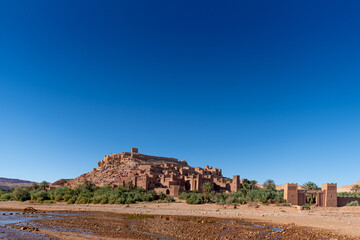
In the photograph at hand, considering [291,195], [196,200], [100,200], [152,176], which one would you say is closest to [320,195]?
[291,195]

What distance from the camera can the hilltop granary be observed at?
49.9 m

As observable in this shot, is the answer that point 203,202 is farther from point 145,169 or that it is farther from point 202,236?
point 145,169

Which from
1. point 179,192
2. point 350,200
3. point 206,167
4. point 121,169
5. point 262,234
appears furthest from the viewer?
point 206,167

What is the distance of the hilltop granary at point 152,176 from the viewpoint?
49875mm

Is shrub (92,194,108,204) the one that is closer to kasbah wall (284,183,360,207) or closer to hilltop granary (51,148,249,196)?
hilltop granary (51,148,249,196)

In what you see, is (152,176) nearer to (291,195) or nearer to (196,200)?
(196,200)

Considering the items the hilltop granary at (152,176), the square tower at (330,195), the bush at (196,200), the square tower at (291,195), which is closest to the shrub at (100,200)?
the hilltop granary at (152,176)

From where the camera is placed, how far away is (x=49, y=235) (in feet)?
44.0

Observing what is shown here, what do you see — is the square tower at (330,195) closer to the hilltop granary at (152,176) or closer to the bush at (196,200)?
the bush at (196,200)

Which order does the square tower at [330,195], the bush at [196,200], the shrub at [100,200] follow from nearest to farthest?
the square tower at [330,195], the bush at [196,200], the shrub at [100,200]

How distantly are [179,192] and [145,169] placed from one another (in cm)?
2014

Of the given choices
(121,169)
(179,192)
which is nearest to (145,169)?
(121,169)

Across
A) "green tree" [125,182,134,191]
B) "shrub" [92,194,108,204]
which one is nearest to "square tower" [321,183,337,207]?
"shrub" [92,194,108,204]

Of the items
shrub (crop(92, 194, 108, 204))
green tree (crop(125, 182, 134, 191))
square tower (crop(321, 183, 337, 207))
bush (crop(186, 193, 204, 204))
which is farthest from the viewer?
green tree (crop(125, 182, 134, 191))
